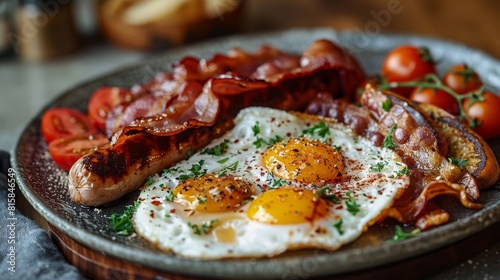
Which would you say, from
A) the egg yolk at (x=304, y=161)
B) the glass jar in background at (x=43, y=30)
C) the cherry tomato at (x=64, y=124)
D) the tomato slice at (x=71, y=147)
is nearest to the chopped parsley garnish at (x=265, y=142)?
the egg yolk at (x=304, y=161)

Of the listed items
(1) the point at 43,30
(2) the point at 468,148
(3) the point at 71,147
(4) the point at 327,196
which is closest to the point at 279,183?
(4) the point at 327,196

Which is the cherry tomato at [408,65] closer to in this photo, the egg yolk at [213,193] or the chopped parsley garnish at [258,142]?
the chopped parsley garnish at [258,142]

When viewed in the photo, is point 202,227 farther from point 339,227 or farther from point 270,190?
point 339,227

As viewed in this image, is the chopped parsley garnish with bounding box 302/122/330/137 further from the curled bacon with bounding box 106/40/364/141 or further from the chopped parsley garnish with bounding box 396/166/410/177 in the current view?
the chopped parsley garnish with bounding box 396/166/410/177

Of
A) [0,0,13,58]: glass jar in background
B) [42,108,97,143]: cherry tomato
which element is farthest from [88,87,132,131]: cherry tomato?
[0,0,13,58]: glass jar in background

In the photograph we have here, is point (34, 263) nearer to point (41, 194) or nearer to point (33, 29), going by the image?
point (41, 194)
